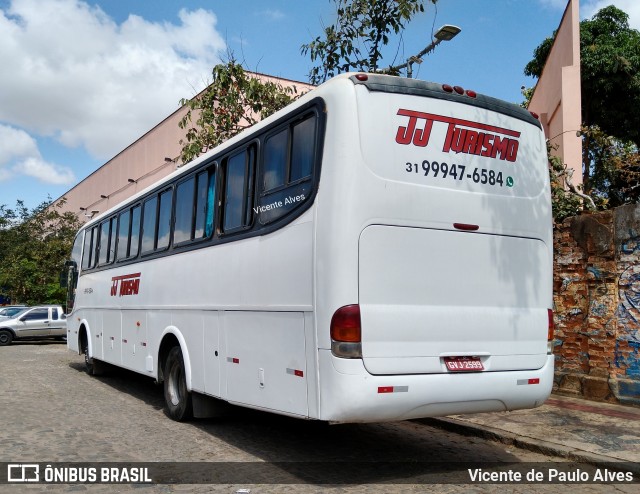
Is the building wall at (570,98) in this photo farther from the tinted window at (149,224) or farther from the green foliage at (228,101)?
the tinted window at (149,224)

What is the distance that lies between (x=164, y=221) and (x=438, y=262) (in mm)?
4814

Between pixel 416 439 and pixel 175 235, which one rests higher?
pixel 175 235

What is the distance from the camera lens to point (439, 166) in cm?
587

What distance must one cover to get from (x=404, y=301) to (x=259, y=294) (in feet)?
4.95

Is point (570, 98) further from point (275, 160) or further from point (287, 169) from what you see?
point (287, 169)

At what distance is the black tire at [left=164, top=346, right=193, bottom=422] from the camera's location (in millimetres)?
8242

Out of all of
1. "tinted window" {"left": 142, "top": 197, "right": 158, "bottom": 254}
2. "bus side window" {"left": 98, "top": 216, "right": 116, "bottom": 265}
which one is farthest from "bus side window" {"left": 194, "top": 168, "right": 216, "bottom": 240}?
"bus side window" {"left": 98, "top": 216, "right": 116, "bottom": 265}

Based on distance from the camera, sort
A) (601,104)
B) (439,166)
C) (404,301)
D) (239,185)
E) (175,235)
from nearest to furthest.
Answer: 1. (404,301)
2. (439,166)
3. (239,185)
4. (175,235)
5. (601,104)

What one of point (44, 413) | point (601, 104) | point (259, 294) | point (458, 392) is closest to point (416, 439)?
point (458, 392)

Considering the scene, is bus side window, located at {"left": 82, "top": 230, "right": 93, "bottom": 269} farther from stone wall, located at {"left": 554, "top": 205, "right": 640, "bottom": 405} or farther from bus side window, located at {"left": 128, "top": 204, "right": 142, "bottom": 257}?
stone wall, located at {"left": 554, "top": 205, "right": 640, "bottom": 405}

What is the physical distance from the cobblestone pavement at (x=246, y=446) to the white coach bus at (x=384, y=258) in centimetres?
67

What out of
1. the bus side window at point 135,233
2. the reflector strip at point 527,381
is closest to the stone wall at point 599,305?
the reflector strip at point 527,381

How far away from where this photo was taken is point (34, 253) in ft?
120

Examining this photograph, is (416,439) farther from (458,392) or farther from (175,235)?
(175,235)
